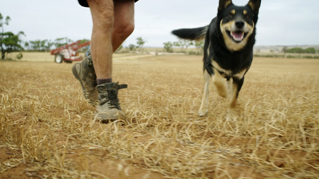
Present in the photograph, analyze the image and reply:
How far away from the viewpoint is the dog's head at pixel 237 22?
2.52 meters

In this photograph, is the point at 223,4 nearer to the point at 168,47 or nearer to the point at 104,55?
the point at 104,55

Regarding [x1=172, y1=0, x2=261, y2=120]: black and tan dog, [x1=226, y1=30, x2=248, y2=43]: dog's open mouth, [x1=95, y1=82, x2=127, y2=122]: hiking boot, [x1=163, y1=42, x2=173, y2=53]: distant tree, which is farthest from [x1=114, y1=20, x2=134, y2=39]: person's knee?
[x1=163, y1=42, x2=173, y2=53]: distant tree

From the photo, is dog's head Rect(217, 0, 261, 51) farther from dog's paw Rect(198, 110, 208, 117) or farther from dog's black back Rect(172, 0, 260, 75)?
dog's paw Rect(198, 110, 208, 117)

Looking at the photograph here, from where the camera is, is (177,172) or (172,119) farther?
→ (172,119)

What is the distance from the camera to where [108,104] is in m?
2.21

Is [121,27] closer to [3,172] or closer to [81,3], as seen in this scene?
[81,3]

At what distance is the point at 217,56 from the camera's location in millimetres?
2748

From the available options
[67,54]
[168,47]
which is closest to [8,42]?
[67,54]

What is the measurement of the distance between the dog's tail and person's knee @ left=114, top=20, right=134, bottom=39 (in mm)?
1395

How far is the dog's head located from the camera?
2516 mm

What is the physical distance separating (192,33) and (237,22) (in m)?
1.45

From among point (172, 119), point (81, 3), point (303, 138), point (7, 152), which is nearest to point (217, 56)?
point (172, 119)

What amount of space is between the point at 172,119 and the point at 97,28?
1.18 m

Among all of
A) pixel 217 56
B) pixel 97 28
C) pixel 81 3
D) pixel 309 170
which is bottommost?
pixel 309 170
